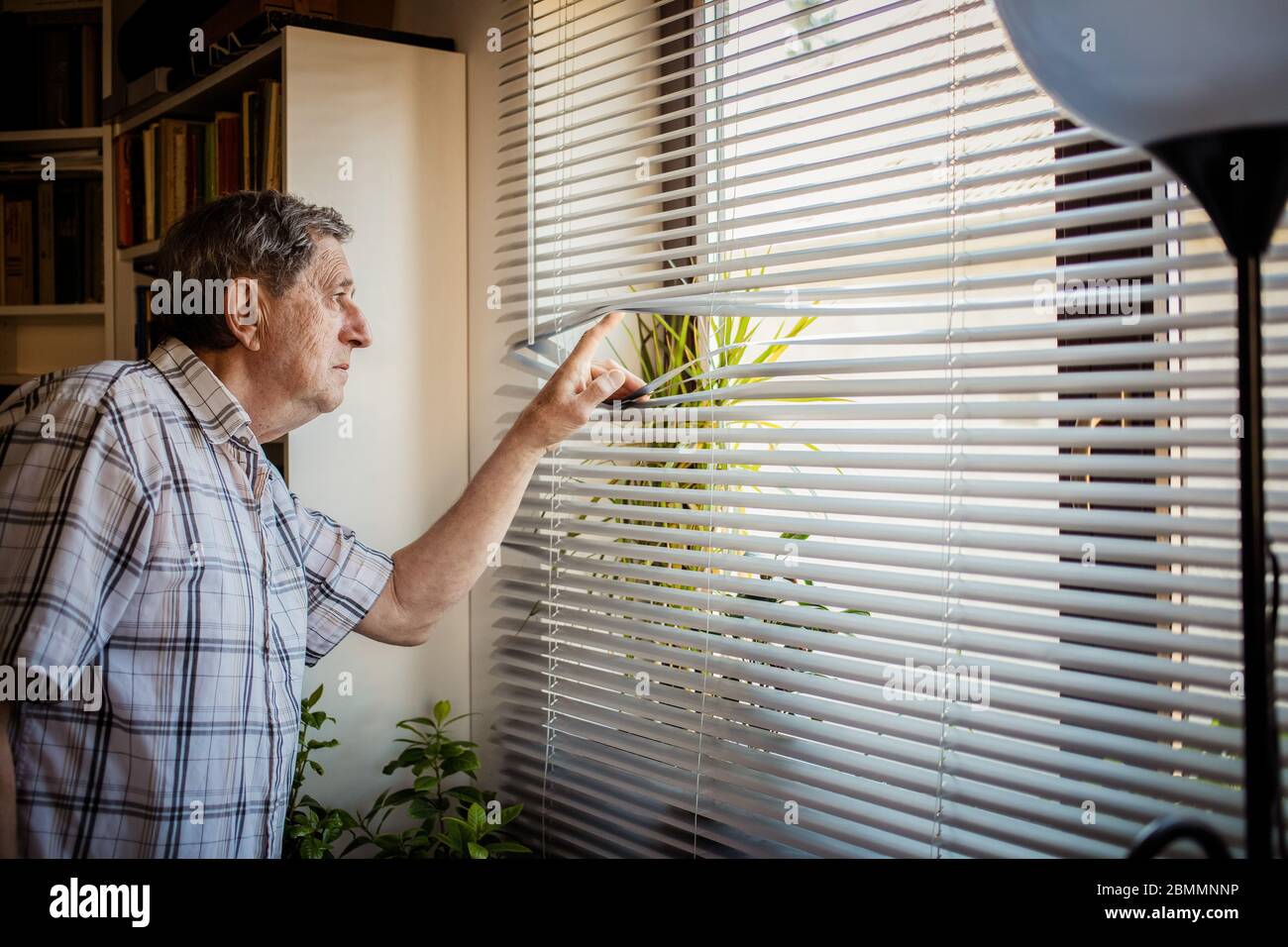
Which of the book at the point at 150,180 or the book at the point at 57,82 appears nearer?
the book at the point at 150,180

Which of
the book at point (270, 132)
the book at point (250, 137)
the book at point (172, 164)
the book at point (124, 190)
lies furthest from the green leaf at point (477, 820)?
the book at point (124, 190)

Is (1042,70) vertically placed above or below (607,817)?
above

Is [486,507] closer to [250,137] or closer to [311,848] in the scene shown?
[311,848]

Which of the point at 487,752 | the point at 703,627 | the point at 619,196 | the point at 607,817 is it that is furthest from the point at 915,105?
the point at 487,752

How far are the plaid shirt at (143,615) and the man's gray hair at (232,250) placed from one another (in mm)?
80

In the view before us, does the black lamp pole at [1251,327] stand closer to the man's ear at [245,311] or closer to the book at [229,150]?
the man's ear at [245,311]

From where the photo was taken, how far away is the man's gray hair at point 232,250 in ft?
4.70

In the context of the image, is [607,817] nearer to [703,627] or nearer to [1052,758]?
[703,627]

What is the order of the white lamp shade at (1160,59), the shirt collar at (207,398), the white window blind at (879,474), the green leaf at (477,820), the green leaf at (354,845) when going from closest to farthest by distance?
the white lamp shade at (1160,59), the white window blind at (879,474), the shirt collar at (207,398), the green leaf at (477,820), the green leaf at (354,845)

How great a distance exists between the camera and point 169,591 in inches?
48.8

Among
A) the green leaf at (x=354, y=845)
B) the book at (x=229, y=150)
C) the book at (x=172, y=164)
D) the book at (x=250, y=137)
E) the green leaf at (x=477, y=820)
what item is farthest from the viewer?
the book at (x=172, y=164)

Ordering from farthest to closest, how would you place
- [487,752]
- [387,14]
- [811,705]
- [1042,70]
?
1. [387,14]
2. [487,752]
3. [811,705]
4. [1042,70]

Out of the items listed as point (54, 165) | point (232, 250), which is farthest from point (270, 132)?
point (54, 165)
